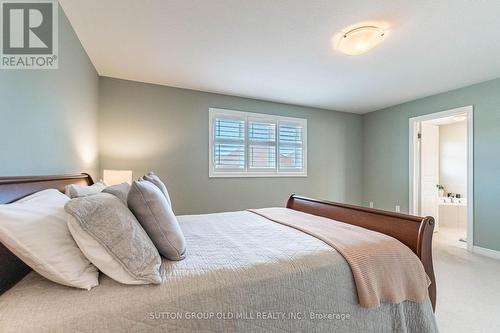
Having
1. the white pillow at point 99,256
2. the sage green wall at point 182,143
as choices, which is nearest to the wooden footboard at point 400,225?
the white pillow at point 99,256

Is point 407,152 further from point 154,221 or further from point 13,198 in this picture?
point 13,198

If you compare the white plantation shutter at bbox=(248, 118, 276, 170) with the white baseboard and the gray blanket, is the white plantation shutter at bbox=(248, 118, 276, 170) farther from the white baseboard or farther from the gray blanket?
the white baseboard

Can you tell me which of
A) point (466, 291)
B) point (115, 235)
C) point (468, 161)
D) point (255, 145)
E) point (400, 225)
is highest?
point (255, 145)

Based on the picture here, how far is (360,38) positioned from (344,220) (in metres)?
1.61

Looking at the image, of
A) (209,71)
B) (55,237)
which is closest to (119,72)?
(209,71)

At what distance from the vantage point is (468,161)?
340 cm

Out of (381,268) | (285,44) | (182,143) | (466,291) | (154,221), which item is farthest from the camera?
(182,143)

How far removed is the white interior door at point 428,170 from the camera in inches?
161

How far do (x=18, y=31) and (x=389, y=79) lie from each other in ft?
12.4

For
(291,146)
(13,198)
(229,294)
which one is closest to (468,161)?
(291,146)

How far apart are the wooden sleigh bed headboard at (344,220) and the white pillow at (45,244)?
134 mm

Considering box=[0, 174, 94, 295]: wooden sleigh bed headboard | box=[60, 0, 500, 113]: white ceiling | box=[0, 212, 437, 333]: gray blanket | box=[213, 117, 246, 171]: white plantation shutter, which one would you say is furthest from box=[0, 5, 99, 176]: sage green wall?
box=[213, 117, 246, 171]: white plantation shutter

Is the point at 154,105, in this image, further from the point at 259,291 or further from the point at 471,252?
the point at 471,252

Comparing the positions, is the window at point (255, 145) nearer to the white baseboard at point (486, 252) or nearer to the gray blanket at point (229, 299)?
the gray blanket at point (229, 299)
